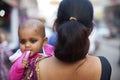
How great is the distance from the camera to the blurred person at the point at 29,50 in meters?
2.89

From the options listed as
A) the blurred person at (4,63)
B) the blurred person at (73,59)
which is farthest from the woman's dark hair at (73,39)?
the blurred person at (4,63)

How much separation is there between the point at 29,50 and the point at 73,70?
419mm

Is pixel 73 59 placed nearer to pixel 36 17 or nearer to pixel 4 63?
pixel 4 63

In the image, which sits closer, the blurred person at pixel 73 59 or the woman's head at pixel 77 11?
the blurred person at pixel 73 59

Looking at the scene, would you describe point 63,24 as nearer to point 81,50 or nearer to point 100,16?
point 81,50

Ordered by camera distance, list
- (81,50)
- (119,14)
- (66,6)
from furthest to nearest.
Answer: (119,14)
(66,6)
(81,50)

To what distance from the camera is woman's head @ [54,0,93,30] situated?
117 inches

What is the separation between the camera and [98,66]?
9.36 feet

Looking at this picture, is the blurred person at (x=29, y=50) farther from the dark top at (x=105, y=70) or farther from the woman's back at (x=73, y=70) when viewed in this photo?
the dark top at (x=105, y=70)

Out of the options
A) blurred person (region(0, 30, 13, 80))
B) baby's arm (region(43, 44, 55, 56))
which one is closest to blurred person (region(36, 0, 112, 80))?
baby's arm (region(43, 44, 55, 56))

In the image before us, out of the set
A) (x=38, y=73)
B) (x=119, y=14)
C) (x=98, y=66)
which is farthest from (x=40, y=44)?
(x=119, y=14)

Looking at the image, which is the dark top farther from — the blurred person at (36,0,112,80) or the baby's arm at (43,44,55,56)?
the baby's arm at (43,44,55,56)

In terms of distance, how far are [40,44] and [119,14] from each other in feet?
60.0

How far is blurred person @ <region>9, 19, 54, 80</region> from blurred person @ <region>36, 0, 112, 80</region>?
0.10 meters
